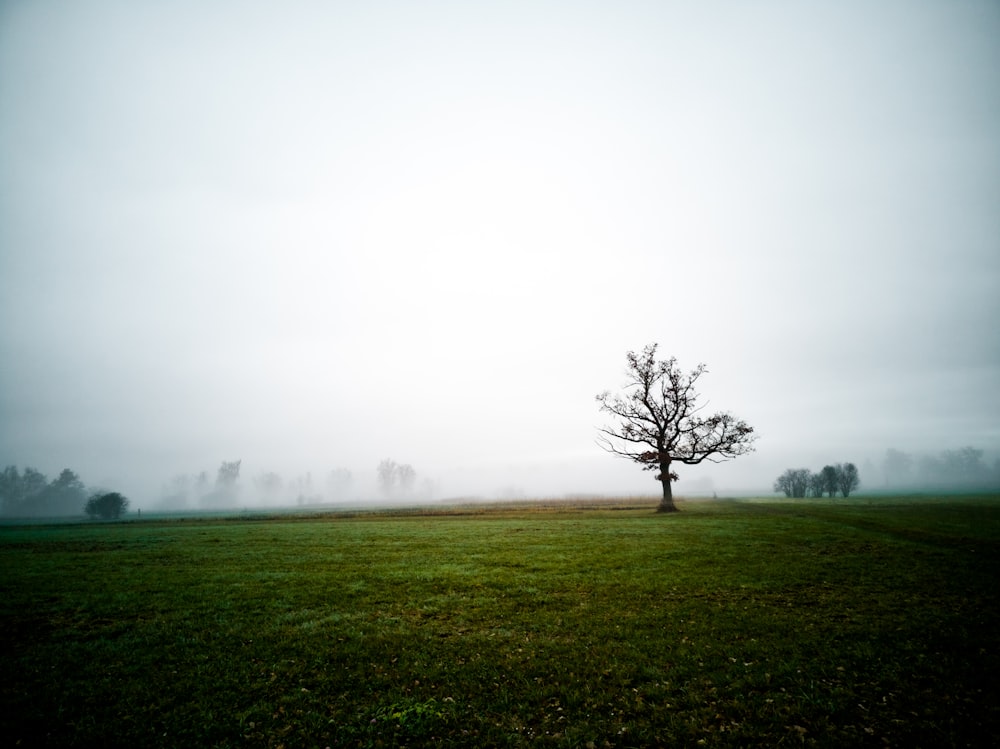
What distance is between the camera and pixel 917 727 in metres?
7.60

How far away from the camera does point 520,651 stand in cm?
1145

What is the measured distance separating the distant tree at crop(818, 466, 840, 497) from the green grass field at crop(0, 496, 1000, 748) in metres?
97.4

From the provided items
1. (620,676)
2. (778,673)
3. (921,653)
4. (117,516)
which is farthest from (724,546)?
(117,516)

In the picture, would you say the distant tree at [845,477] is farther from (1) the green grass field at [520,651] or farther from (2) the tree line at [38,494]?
(2) the tree line at [38,494]

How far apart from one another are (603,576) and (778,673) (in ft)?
30.5

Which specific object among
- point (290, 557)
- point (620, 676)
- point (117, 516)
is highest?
point (620, 676)

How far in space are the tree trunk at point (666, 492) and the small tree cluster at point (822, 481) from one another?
78.6 meters

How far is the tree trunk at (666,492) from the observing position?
160 ft

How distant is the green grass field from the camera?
8250 mm

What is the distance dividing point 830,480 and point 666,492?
3202 inches

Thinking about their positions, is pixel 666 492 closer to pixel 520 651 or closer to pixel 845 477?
pixel 520 651

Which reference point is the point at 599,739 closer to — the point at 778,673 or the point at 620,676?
the point at 620,676

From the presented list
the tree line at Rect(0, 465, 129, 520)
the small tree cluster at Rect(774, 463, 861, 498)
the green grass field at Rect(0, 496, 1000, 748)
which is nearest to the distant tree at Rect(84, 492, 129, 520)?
the tree line at Rect(0, 465, 129, 520)

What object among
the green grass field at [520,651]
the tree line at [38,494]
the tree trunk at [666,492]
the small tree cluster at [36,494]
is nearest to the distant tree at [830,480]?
the tree trunk at [666,492]
